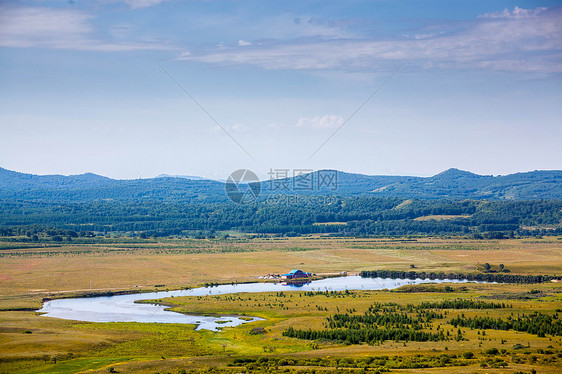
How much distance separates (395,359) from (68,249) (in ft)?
396

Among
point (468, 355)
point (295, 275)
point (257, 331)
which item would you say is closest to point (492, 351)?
point (468, 355)

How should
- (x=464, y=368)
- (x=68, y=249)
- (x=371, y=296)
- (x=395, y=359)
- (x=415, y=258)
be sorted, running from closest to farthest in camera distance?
1. (x=464, y=368)
2. (x=395, y=359)
3. (x=371, y=296)
4. (x=415, y=258)
5. (x=68, y=249)

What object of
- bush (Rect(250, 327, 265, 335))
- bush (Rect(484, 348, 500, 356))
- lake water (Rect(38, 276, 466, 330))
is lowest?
lake water (Rect(38, 276, 466, 330))

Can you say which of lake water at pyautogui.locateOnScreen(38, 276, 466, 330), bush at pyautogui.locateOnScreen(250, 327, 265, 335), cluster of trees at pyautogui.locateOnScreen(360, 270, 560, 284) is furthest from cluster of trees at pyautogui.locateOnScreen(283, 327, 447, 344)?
cluster of trees at pyautogui.locateOnScreen(360, 270, 560, 284)

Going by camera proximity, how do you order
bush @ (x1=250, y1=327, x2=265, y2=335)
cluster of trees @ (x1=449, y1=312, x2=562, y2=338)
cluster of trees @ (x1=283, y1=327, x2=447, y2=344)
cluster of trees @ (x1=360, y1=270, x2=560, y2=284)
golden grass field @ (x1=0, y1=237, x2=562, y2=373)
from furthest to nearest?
1. cluster of trees @ (x1=360, y1=270, x2=560, y2=284)
2. bush @ (x1=250, y1=327, x2=265, y2=335)
3. cluster of trees @ (x1=449, y1=312, x2=562, y2=338)
4. cluster of trees @ (x1=283, y1=327, x2=447, y2=344)
5. golden grass field @ (x1=0, y1=237, x2=562, y2=373)

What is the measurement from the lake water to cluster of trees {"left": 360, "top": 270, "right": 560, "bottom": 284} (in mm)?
2815

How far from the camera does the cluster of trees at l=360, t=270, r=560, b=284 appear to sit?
9996cm

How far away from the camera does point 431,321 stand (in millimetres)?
63469

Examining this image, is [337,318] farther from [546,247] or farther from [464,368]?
[546,247]

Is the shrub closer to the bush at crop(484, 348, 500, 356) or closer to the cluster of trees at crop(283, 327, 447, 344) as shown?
the bush at crop(484, 348, 500, 356)

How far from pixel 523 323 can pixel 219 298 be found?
41.9 metres

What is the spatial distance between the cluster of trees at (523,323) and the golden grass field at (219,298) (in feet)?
4.55

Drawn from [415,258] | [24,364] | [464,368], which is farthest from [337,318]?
[415,258]

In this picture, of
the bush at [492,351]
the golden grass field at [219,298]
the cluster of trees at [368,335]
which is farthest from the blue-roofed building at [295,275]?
the bush at [492,351]
